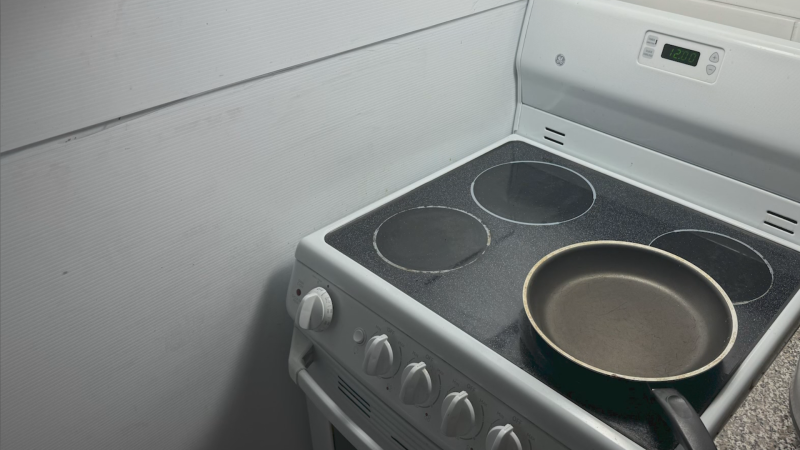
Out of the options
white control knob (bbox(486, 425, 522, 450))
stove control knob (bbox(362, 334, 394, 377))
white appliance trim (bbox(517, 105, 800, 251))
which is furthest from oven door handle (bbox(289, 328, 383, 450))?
white appliance trim (bbox(517, 105, 800, 251))

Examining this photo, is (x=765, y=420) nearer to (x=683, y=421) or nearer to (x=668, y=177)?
(x=683, y=421)

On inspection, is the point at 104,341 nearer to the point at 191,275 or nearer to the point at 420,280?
the point at 191,275

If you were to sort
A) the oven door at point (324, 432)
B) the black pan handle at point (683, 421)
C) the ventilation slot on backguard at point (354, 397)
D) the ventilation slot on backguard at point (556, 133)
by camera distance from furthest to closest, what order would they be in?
the ventilation slot on backguard at point (556, 133), the oven door at point (324, 432), the ventilation slot on backguard at point (354, 397), the black pan handle at point (683, 421)

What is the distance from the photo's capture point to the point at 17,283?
0.59 metres

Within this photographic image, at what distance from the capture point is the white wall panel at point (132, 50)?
523 millimetres

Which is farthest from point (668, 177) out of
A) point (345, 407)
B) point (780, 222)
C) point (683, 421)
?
point (345, 407)

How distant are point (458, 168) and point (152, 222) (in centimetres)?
51

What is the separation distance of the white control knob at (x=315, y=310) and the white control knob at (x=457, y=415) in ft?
0.69

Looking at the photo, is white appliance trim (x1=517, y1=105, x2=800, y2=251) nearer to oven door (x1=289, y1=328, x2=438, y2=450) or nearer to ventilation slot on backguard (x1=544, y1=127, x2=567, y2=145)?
ventilation slot on backguard (x1=544, y1=127, x2=567, y2=145)

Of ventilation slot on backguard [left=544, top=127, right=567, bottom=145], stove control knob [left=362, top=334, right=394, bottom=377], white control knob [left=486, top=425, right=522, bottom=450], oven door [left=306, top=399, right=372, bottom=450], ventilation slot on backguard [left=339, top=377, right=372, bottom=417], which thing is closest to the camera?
white control knob [left=486, top=425, right=522, bottom=450]

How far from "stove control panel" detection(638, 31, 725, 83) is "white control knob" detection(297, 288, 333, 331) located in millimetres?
586

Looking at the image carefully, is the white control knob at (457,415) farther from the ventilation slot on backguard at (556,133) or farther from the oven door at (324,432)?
the ventilation slot on backguard at (556,133)

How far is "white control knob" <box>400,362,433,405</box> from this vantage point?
662mm

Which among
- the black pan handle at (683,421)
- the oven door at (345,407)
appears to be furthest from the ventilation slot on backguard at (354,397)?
the black pan handle at (683,421)
